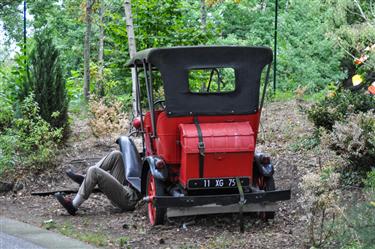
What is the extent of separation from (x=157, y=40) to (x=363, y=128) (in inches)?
294

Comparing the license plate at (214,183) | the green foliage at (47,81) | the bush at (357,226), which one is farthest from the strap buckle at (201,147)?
the green foliage at (47,81)

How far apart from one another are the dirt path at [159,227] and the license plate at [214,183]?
0.51 m

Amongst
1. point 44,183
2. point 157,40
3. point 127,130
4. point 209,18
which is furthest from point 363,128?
point 209,18

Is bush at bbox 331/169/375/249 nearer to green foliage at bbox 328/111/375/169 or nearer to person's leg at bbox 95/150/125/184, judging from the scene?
green foliage at bbox 328/111/375/169

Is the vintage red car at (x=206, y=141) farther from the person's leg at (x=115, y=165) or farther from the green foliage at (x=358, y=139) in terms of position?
the person's leg at (x=115, y=165)

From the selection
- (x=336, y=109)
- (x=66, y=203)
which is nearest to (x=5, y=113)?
(x=66, y=203)

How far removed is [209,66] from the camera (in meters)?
7.96

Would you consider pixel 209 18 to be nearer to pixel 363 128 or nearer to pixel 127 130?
pixel 127 130

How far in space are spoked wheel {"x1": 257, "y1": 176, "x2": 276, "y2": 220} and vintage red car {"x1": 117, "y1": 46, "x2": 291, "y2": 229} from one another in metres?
0.01

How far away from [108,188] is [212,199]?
5.59 ft

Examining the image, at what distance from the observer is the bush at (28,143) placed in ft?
33.9

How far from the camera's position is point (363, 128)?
823 centimetres

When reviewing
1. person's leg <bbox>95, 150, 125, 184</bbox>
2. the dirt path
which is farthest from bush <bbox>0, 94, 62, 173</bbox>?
person's leg <bbox>95, 150, 125, 184</bbox>

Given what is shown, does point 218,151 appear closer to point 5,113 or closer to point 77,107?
point 5,113
